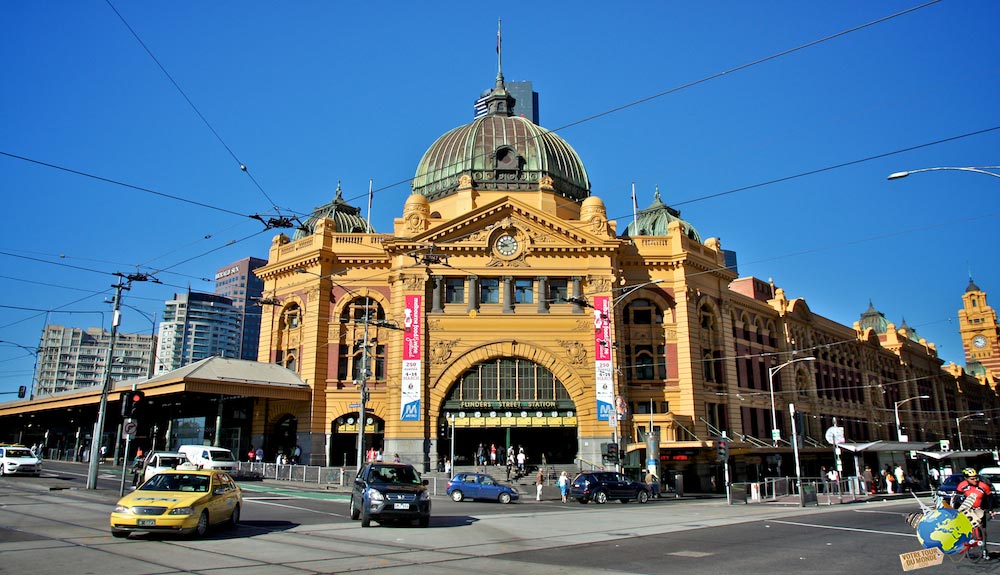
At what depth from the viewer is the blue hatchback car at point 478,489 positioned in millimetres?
33500

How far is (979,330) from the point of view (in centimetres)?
13988

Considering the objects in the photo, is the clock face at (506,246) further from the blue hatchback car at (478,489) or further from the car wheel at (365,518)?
the car wheel at (365,518)

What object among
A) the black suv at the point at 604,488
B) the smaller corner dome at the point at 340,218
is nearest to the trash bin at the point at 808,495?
the black suv at the point at 604,488

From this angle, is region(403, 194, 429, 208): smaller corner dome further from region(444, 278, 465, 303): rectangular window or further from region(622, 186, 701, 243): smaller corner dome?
region(622, 186, 701, 243): smaller corner dome

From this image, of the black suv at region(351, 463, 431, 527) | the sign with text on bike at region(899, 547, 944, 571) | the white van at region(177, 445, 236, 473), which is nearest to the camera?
the sign with text on bike at region(899, 547, 944, 571)

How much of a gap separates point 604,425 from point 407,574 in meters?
34.8

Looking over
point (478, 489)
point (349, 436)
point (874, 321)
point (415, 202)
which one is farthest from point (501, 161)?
point (874, 321)

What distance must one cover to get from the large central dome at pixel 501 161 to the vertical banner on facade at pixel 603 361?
504 inches

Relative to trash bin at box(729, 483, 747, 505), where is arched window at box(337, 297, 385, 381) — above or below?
above

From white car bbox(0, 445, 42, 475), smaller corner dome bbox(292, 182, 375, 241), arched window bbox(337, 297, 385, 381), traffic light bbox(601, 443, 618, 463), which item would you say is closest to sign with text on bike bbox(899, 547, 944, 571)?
traffic light bbox(601, 443, 618, 463)

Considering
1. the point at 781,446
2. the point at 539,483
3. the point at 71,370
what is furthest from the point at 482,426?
the point at 71,370

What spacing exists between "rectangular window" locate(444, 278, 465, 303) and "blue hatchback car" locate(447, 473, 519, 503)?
16983 millimetres

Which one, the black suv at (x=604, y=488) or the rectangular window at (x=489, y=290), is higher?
the rectangular window at (x=489, y=290)

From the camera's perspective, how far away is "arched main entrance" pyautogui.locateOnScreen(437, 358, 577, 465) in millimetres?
46906
